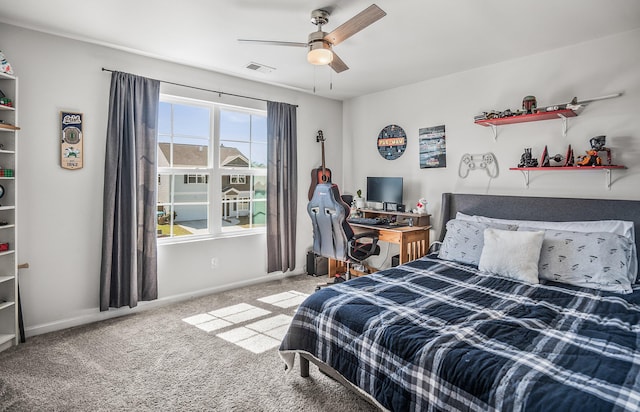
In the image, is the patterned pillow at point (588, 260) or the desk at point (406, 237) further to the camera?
the desk at point (406, 237)

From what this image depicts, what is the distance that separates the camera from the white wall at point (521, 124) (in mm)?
2781

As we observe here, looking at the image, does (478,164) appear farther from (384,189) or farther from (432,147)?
(384,189)

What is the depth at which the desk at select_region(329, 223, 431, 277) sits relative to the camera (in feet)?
12.0

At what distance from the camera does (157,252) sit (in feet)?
11.3

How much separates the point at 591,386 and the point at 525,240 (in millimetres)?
1499

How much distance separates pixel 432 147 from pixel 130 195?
319 cm

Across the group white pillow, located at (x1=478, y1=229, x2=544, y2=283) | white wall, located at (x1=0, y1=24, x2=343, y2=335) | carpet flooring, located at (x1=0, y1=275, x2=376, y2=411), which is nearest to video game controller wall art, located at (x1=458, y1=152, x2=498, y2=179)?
white pillow, located at (x1=478, y1=229, x2=544, y2=283)

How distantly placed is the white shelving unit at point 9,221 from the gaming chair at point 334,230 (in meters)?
2.44

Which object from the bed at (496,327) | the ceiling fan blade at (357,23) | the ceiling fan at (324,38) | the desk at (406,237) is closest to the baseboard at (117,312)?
the desk at (406,237)

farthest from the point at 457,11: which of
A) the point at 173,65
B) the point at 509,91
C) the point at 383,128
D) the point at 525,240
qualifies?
the point at 173,65

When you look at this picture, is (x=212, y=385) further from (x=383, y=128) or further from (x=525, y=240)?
(x=383, y=128)

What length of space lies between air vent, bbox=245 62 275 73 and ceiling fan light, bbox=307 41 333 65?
4.35 feet

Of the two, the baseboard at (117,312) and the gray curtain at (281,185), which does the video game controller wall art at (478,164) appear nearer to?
the gray curtain at (281,185)

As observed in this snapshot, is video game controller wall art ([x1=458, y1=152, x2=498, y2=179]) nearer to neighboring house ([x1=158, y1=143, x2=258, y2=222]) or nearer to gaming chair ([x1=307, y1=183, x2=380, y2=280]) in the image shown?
gaming chair ([x1=307, y1=183, x2=380, y2=280])
